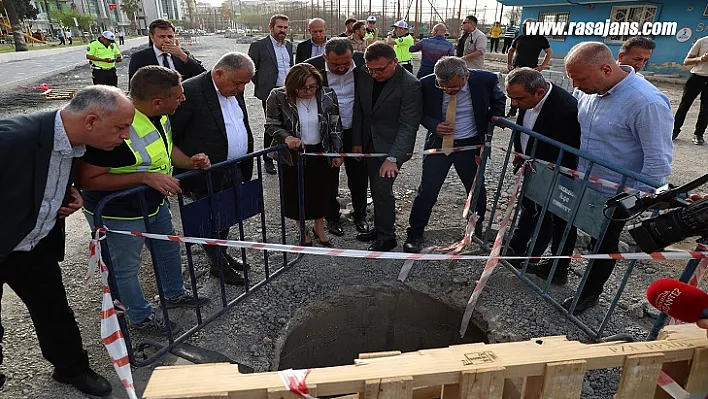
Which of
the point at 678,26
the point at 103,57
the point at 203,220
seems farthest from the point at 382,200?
the point at 678,26

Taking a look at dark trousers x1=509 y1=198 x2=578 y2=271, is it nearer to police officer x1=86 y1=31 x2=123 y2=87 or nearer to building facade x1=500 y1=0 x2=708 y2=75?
police officer x1=86 y1=31 x2=123 y2=87

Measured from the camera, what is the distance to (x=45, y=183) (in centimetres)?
201

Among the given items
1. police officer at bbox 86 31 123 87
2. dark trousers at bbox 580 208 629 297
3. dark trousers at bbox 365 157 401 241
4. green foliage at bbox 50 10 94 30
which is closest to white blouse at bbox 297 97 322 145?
dark trousers at bbox 365 157 401 241

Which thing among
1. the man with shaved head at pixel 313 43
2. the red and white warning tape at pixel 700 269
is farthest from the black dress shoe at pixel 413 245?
the man with shaved head at pixel 313 43

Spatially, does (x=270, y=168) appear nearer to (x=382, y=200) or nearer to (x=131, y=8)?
(x=382, y=200)

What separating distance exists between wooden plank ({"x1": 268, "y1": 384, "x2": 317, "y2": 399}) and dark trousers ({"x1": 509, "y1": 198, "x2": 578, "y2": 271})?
9.09 ft

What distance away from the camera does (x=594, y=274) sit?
3172 millimetres

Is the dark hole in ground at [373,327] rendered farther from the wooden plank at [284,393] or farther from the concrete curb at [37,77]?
the concrete curb at [37,77]

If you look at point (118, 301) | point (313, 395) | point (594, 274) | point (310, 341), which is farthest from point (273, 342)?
point (594, 274)

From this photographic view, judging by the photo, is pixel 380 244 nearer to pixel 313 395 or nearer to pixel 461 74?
pixel 461 74

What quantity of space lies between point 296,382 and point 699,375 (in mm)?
1387

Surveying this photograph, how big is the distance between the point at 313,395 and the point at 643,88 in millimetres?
2739

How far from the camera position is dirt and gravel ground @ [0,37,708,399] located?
8.72ft

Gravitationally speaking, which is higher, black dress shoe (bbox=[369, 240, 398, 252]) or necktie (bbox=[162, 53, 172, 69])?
necktie (bbox=[162, 53, 172, 69])
